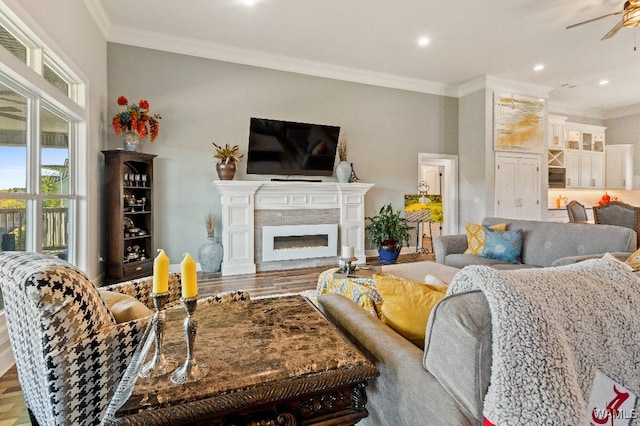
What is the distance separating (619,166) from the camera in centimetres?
738

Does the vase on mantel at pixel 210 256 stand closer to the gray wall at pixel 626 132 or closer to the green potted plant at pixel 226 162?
the green potted plant at pixel 226 162

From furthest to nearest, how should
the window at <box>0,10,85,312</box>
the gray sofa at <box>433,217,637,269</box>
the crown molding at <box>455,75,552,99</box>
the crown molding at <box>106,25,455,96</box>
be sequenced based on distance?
the crown molding at <box>455,75,552,99</box> < the crown molding at <box>106,25,455,96</box> < the gray sofa at <box>433,217,637,269</box> < the window at <box>0,10,85,312</box>

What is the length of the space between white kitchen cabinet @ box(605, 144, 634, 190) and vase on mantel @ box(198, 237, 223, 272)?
8.80 m

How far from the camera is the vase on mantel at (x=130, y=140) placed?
399 centimetres

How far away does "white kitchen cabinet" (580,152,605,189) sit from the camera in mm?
7297

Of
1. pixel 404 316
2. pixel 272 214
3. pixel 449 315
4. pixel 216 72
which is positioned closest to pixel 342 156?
pixel 272 214

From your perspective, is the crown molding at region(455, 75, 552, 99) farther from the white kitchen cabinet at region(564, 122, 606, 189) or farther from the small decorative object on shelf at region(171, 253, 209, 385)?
the small decorative object on shelf at region(171, 253, 209, 385)

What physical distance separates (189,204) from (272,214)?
3.98ft

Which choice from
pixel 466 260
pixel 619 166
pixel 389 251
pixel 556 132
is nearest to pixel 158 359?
pixel 466 260

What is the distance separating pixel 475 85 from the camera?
595 centimetres

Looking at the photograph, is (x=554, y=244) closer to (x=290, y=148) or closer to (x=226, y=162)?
(x=290, y=148)

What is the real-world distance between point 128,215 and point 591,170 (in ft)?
30.9

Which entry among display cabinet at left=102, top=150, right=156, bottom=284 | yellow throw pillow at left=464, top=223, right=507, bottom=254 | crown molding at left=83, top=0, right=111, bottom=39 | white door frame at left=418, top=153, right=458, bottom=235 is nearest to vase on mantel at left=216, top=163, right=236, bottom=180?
display cabinet at left=102, top=150, right=156, bottom=284

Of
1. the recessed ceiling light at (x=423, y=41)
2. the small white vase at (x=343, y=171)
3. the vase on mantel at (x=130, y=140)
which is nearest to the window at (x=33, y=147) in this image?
the vase on mantel at (x=130, y=140)
